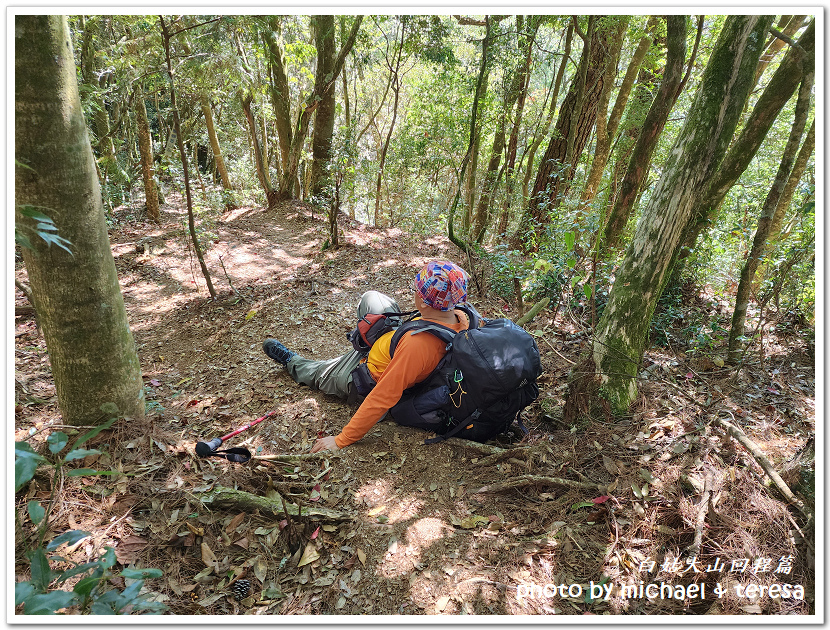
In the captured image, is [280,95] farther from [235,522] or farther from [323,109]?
[235,522]

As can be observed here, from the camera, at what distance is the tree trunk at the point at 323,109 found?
1025 centimetres

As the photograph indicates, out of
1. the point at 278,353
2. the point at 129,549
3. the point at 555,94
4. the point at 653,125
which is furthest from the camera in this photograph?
the point at 555,94

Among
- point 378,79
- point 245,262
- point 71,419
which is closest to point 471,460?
point 71,419

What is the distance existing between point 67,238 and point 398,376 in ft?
7.77

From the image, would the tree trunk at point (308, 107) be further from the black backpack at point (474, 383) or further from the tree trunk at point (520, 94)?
the black backpack at point (474, 383)

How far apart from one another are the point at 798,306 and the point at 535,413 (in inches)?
111

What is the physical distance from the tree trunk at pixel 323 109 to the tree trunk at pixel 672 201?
26.8 feet

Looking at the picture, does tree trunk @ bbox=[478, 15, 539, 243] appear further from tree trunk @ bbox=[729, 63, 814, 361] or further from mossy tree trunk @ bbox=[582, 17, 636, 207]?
tree trunk @ bbox=[729, 63, 814, 361]

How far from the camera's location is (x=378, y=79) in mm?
22219

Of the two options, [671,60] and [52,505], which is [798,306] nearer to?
[671,60]

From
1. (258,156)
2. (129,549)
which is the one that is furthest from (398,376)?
(258,156)

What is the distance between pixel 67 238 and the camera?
2.54 m

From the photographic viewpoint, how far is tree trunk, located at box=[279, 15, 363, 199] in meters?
9.84

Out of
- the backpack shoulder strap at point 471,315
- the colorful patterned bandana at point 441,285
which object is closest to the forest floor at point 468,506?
the backpack shoulder strap at point 471,315
